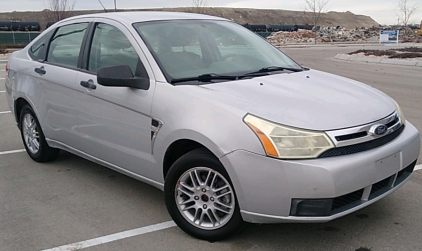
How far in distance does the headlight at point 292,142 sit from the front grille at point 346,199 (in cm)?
36

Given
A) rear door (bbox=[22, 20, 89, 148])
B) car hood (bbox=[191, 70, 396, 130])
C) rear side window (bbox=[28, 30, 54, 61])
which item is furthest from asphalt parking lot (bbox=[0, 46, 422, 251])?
rear side window (bbox=[28, 30, 54, 61])

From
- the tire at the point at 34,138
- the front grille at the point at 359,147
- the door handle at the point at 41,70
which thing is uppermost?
the door handle at the point at 41,70

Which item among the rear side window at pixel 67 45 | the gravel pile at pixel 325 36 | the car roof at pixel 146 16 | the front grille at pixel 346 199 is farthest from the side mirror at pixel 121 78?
the gravel pile at pixel 325 36

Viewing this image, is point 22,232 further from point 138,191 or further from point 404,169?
point 404,169

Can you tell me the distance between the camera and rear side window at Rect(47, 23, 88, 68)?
4.79 metres

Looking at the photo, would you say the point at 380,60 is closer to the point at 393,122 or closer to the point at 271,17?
the point at 393,122

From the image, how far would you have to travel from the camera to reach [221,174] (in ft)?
10.8

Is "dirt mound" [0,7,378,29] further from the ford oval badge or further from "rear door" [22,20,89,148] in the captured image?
the ford oval badge

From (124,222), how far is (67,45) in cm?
216

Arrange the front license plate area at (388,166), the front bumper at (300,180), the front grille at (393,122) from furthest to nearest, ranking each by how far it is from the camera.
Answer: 1. the front grille at (393,122)
2. the front license plate area at (388,166)
3. the front bumper at (300,180)

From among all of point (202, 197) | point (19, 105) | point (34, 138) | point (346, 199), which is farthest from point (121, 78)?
point (19, 105)

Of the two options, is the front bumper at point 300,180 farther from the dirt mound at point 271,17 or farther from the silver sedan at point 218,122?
the dirt mound at point 271,17

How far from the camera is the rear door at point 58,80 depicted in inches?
186

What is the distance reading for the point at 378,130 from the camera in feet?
10.8
